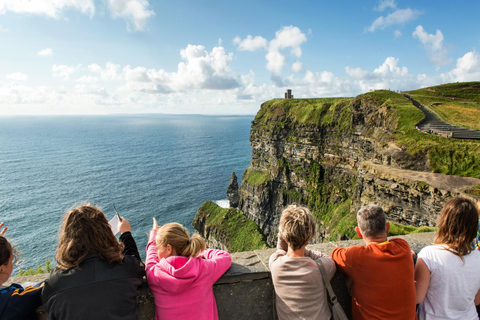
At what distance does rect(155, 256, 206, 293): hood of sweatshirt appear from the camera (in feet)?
12.0

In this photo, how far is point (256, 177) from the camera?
199 feet

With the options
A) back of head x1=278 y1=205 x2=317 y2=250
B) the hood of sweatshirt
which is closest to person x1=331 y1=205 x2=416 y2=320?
back of head x1=278 y1=205 x2=317 y2=250

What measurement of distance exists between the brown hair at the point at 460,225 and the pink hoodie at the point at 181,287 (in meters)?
3.81

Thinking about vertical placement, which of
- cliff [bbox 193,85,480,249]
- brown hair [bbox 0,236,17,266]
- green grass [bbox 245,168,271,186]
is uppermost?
brown hair [bbox 0,236,17,266]

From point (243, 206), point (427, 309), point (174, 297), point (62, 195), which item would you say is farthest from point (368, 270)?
point (62, 195)

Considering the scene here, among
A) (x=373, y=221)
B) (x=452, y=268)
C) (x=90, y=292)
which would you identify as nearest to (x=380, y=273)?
(x=373, y=221)

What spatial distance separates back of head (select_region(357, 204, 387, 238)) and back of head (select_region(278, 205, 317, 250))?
33.1 inches

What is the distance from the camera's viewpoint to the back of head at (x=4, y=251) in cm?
312

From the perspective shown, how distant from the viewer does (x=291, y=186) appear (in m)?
55.1

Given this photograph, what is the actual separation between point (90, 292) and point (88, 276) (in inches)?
7.4

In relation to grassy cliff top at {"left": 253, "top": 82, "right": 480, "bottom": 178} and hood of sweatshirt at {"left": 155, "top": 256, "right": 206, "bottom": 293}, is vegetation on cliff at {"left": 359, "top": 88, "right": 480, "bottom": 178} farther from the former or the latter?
hood of sweatshirt at {"left": 155, "top": 256, "right": 206, "bottom": 293}

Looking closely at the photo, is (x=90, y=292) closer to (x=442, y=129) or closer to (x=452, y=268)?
(x=452, y=268)

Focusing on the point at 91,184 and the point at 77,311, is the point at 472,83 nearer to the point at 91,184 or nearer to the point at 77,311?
the point at 77,311

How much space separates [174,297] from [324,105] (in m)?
55.7
